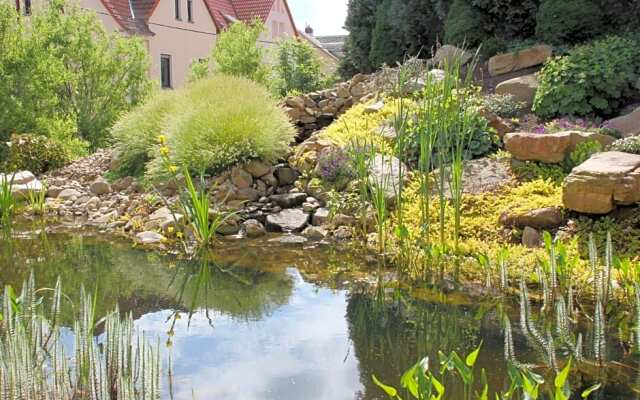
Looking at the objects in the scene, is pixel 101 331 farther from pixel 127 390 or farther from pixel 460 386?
pixel 460 386

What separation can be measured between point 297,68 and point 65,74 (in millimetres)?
5480

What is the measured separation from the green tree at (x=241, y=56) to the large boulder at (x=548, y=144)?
38.1ft

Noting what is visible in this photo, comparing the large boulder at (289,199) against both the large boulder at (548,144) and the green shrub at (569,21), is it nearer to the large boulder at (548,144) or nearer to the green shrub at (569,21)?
the large boulder at (548,144)

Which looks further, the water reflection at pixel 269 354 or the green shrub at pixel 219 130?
the green shrub at pixel 219 130

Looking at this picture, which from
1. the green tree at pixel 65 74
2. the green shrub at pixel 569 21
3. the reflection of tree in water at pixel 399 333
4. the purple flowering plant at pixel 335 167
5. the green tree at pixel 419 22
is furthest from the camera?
the green tree at pixel 419 22

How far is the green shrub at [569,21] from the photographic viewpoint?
32.5 feet

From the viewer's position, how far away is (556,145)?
6.73 metres

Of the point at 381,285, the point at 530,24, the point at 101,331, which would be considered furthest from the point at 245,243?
the point at 530,24

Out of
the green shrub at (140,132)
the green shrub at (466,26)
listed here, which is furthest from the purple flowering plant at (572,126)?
the green shrub at (140,132)

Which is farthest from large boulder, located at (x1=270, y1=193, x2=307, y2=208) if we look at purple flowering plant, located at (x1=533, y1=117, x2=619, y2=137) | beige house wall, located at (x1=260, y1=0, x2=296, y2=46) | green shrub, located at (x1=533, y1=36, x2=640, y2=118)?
beige house wall, located at (x1=260, y1=0, x2=296, y2=46)

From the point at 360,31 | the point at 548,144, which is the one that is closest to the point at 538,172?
the point at 548,144

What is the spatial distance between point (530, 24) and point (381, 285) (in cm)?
747

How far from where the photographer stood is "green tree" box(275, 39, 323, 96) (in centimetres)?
1612

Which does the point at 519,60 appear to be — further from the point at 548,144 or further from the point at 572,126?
the point at 548,144
